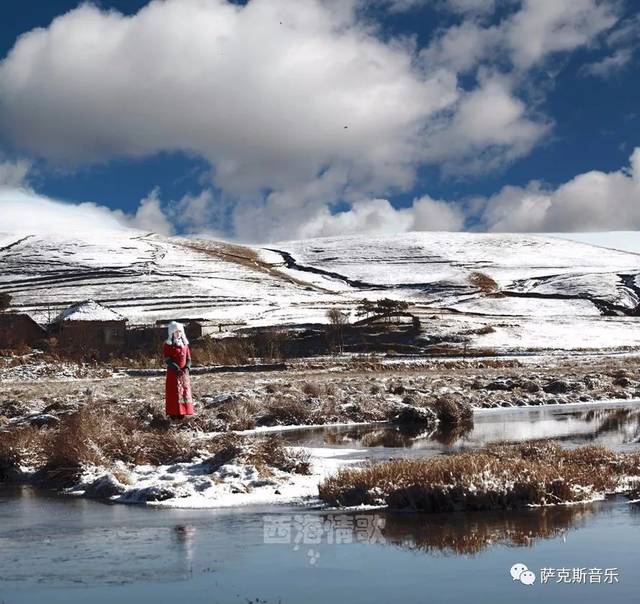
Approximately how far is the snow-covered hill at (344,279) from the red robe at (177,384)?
5857 cm

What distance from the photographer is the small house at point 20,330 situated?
263ft

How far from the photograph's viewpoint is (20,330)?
82062 millimetres

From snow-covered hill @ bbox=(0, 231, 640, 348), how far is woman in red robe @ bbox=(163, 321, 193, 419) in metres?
58.6

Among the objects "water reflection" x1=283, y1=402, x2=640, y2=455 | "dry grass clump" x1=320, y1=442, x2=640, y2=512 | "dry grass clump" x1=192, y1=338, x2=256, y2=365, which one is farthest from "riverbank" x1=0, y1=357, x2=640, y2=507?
"dry grass clump" x1=192, y1=338, x2=256, y2=365

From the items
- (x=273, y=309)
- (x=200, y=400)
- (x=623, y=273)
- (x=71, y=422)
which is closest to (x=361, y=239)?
(x=623, y=273)

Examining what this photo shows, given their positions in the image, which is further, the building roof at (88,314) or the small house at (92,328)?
the building roof at (88,314)

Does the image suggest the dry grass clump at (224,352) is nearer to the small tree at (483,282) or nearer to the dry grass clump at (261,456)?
the dry grass clump at (261,456)

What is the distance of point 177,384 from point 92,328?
61874 mm

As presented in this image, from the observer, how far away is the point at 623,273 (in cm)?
13675

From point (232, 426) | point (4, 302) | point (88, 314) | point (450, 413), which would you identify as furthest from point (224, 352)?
point (4, 302)

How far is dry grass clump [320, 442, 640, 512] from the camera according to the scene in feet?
40.1

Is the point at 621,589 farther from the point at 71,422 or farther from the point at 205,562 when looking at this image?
the point at 71,422

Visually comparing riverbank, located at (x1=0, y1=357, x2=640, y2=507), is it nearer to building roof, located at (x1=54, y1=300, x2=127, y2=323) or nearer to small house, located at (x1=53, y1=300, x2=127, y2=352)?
small house, located at (x1=53, y1=300, x2=127, y2=352)

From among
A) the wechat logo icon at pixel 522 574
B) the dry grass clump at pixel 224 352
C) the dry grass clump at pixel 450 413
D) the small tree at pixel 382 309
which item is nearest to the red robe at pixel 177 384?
the dry grass clump at pixel 450 413
